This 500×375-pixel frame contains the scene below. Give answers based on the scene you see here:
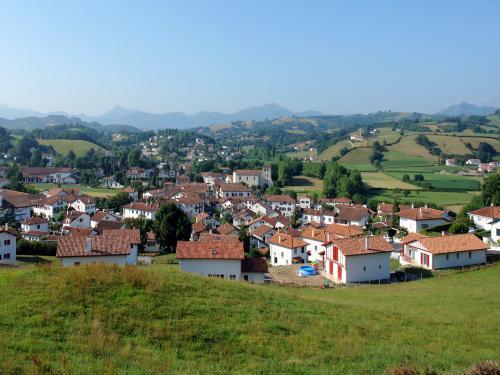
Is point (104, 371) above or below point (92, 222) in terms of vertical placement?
above

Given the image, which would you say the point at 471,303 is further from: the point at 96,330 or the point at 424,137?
the point at 424,137

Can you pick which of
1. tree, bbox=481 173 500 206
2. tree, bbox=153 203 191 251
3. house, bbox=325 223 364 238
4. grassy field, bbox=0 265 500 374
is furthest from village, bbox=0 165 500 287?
grassy field, bbox=0 265 500 374

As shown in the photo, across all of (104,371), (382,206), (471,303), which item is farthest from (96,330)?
(382,206)

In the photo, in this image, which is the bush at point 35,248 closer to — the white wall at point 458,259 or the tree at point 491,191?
the white wall at point 458,259

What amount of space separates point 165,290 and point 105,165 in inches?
4104

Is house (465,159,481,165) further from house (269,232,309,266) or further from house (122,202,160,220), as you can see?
house (269,232,309,266)

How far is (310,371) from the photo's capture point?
901cm

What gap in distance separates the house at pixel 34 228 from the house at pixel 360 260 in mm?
30435

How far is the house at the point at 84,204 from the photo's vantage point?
65.1m

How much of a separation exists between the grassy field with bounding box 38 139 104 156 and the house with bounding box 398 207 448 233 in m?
111

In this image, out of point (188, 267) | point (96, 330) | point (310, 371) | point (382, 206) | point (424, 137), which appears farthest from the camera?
point (424, 137)

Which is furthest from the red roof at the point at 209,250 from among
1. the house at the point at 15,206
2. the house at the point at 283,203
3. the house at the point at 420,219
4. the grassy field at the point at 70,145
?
the grassy field at the point at 70,145

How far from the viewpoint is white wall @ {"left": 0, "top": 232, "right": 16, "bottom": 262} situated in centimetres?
3041

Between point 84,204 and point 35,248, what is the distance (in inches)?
1212
